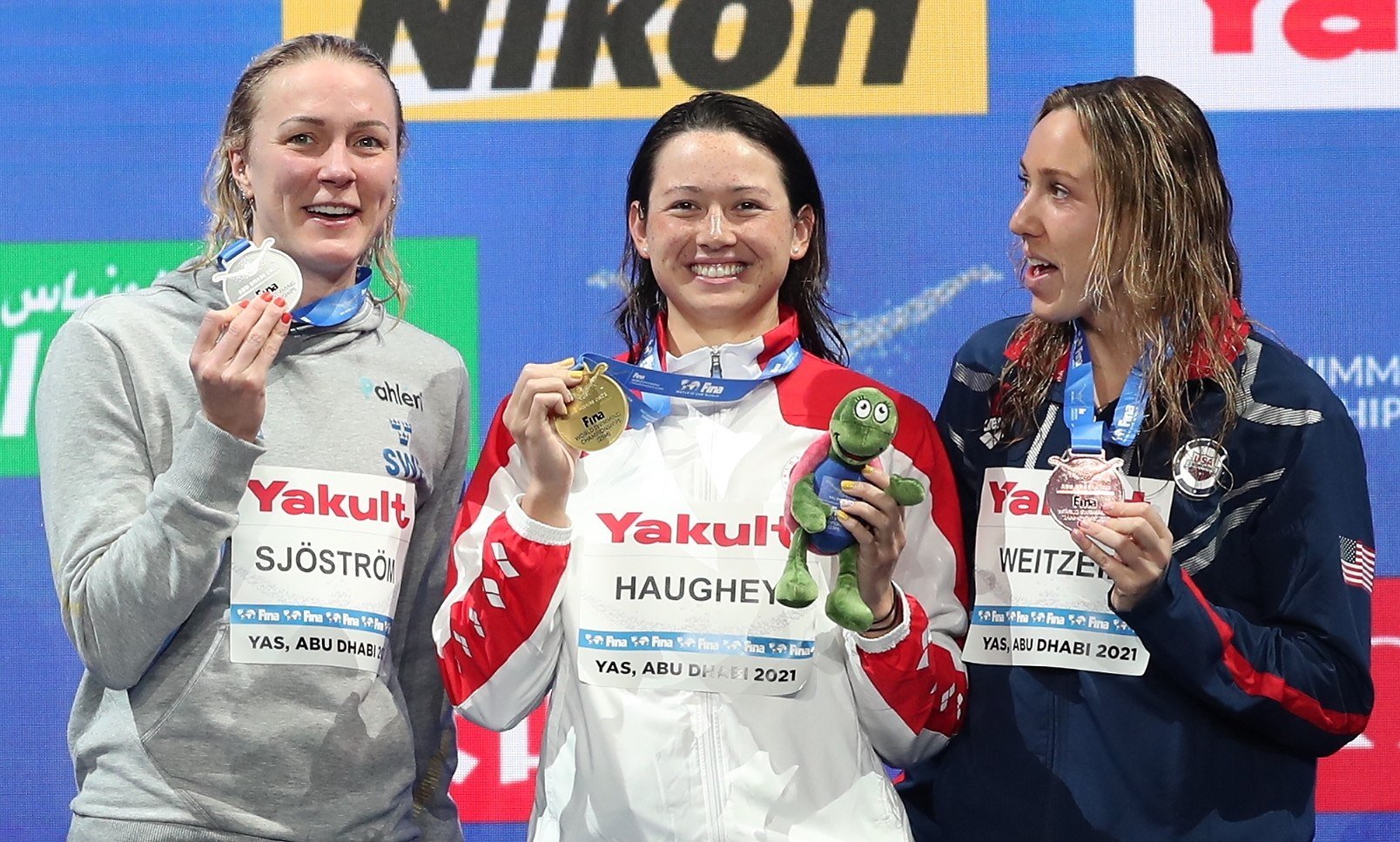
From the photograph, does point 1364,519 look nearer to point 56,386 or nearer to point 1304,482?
point 1304,482

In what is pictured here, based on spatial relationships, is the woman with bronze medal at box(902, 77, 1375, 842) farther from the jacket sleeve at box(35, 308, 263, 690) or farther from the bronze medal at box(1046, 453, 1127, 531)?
the jacket sleeve at box(35, 308, 263, 690)

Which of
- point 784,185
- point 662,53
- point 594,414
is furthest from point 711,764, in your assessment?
point 662,53

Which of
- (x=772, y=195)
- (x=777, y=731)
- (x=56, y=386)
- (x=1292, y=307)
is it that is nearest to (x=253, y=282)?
(x=56, y=386)

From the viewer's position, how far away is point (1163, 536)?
1778 millimetres

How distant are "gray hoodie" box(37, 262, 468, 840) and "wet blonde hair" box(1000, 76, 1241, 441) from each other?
1031mm

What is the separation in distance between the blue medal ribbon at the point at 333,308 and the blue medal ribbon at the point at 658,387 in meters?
0.40

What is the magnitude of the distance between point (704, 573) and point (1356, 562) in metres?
0.84

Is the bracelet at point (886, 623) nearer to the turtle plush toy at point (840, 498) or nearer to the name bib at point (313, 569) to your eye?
the turtle plush toy at point (840, 498)

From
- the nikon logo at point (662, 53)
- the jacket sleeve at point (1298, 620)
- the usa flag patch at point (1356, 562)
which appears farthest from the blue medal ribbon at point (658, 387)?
the nikon logo at point (662, 53)

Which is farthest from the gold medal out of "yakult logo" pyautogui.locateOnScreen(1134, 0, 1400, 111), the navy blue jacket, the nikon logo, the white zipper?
"yakult logo" pyautogui.locateOnScreen(1134, 0, 1400, 111)

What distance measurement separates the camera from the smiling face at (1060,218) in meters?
2.03

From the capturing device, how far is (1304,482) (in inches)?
74.7

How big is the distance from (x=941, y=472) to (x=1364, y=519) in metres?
0.55

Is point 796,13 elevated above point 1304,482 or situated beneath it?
elevated above
